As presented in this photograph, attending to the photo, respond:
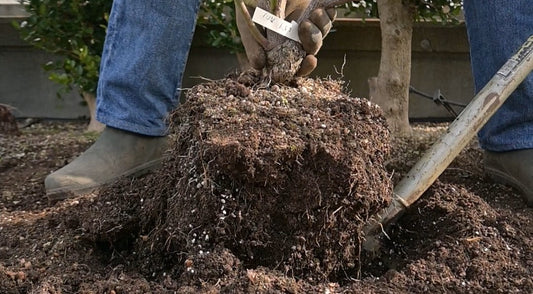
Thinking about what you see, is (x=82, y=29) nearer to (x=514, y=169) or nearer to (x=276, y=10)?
(x=276, y=10)

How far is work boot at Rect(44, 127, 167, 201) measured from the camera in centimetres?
186

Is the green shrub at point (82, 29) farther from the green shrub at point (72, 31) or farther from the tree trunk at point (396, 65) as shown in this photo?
the tree trunk at point (396, 65)

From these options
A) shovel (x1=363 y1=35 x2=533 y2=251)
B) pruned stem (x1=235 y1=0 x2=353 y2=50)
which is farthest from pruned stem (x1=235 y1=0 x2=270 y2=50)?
shovel (x1=363 y1=35 x2=533 y2=251)

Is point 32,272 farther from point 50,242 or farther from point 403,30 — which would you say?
point 403,30

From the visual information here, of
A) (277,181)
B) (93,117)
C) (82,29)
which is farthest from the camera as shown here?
(93,117)

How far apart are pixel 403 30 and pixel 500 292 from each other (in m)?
1.58

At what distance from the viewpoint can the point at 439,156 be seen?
4.76ft

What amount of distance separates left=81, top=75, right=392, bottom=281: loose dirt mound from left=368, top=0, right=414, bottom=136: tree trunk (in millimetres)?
1367

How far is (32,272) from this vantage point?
51.1 inches

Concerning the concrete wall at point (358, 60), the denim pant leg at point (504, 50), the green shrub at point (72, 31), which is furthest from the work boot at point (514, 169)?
the green shrub at point (72, 31)

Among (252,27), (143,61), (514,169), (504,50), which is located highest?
(504,50)

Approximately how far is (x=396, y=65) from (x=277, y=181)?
1.58 metres

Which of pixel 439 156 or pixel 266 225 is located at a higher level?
pixel 439 156

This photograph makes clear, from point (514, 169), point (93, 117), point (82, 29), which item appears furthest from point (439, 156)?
point (93, 117)
